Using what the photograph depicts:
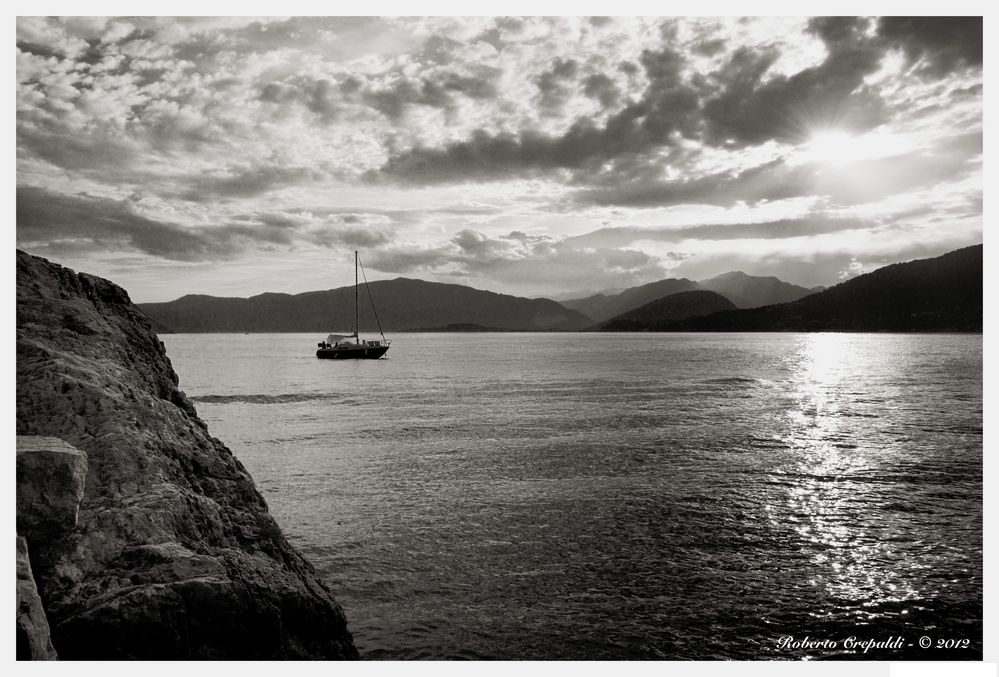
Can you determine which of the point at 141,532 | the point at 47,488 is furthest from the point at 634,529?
the point at 47,488

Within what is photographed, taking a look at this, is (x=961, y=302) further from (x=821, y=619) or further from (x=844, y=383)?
(x=821, y=619)

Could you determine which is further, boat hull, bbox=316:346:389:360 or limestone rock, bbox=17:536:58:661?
boat hull, bbox=316:346:389:360

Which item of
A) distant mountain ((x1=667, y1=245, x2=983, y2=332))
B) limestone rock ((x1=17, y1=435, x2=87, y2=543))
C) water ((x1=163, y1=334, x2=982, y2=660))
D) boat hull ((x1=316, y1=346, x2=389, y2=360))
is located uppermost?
distant mountain ((x1=667, y1=245, x2=983, y2=332))

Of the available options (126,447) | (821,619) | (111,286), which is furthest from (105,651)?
(821,619)

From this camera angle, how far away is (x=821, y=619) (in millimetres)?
6785

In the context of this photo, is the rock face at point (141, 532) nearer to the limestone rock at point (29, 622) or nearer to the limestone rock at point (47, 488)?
the limestone rock at point (47, 488)

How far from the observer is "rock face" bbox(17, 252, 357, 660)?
4395mm

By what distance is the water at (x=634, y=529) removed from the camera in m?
6.62

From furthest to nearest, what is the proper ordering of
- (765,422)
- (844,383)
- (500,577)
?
1. (844,383)
2. (765,422)
3. (500,577)

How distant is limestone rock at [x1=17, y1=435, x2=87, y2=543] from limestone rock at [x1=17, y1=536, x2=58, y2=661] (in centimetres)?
50

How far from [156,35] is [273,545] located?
6794 mm

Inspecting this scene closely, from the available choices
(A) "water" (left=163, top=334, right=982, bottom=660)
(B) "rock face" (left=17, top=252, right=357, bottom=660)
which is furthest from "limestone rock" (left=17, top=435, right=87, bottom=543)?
(A) "water" (left=163, top=334, right=982, bottom=660)
